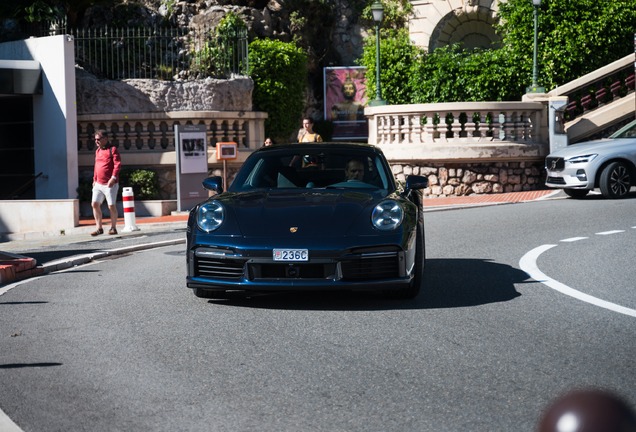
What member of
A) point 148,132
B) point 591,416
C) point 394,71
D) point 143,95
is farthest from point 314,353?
point 394,71

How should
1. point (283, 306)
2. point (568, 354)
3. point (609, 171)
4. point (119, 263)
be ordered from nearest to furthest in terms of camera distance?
1. point (568, 354)
2. point (283, 306)
3. point (119, 263)
4. point (609, 171)

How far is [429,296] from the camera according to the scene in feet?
22.7

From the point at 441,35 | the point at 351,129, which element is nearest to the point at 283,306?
the point at 351,129

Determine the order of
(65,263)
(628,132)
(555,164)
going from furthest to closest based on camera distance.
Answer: (628,132) → (555,164) → (65,263)

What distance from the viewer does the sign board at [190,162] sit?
696 inches

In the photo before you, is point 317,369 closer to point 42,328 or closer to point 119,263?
point 42,328

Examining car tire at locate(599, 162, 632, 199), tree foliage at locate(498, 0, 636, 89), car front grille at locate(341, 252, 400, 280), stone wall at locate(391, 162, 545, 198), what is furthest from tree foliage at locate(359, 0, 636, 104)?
car front grille at locate(341, 252, 400, 280)

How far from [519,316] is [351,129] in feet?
84.8

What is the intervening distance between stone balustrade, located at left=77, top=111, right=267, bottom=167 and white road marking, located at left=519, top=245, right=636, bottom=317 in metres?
11.8

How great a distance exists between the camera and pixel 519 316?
601 centimetres

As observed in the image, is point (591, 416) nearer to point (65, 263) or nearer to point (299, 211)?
point (299, 211)

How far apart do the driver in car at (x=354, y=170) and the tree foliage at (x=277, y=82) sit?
1535 cm

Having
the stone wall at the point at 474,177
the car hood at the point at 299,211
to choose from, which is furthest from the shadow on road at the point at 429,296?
the stone wall at the point at 474,177

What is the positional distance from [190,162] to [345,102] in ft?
47.3
